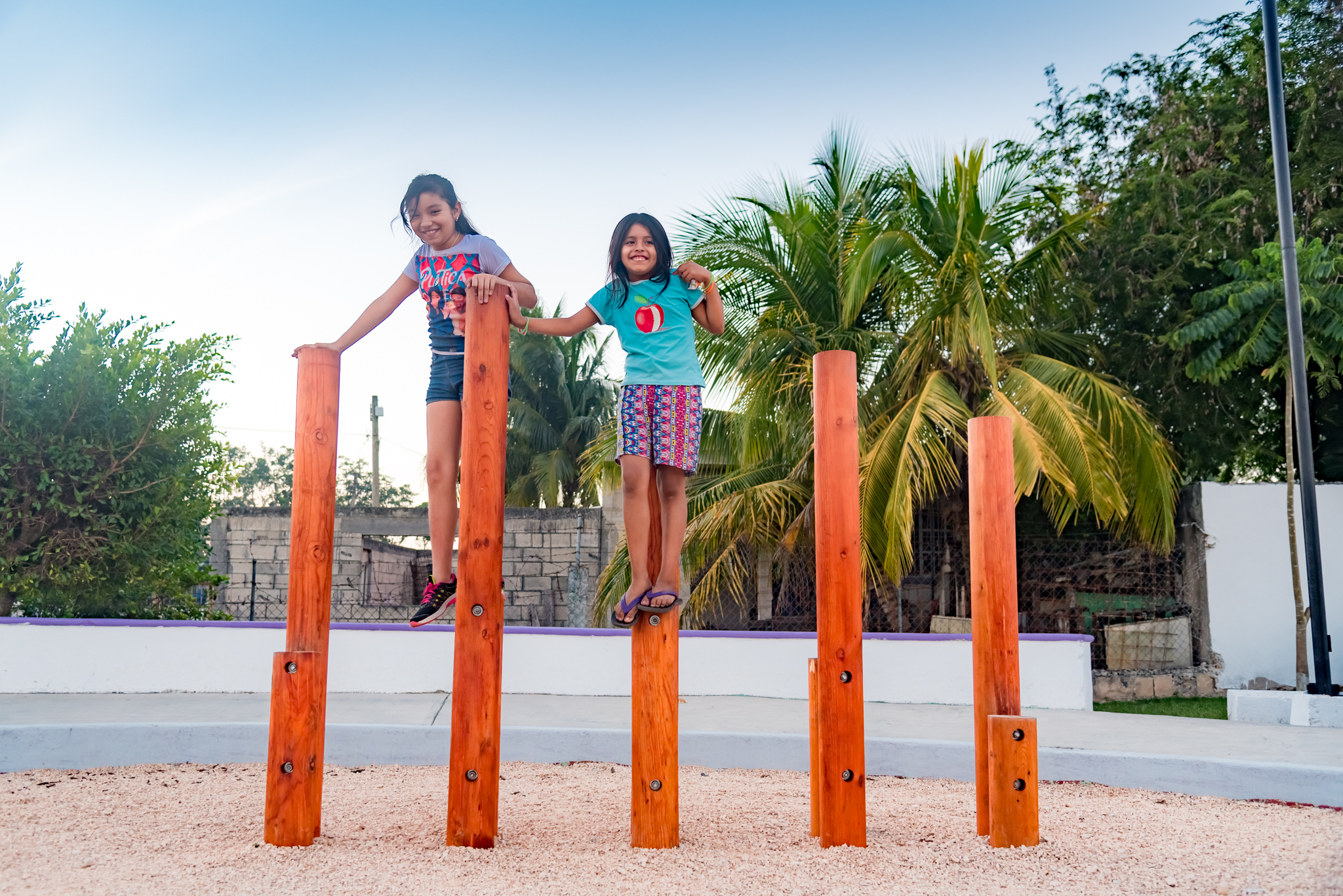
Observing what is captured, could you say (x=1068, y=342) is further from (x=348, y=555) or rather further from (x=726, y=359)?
(x=348, y=555)

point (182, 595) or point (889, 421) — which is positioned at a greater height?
point (889, 421)

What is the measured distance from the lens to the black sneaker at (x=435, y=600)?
13.2 ft

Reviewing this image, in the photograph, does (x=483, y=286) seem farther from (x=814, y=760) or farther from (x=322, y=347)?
(x=814, y=760)

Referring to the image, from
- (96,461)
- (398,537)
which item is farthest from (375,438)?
(96,461)

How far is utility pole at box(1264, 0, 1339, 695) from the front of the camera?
7574mm


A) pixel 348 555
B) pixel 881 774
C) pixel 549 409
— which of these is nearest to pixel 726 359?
pixel 881 774

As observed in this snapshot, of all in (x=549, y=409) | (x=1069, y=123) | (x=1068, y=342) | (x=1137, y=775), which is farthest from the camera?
(x=549, y=409)

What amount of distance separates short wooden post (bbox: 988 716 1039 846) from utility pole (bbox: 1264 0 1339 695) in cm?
494

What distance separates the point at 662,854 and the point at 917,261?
305 inches

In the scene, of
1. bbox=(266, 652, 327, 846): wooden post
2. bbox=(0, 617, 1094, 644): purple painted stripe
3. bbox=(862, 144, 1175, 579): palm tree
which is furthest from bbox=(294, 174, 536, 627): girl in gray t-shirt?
bbox=(862, 144, 1175, 579): palm tree

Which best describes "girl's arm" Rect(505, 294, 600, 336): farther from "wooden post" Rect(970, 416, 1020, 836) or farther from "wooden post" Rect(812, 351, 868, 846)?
"wooden post" Rect(970, 416, 1020, 836)

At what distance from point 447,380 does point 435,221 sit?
2.13ft

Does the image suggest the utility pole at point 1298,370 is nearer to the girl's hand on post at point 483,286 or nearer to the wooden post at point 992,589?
the wooden post at point 992,589

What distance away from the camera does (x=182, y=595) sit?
930 centimetres
